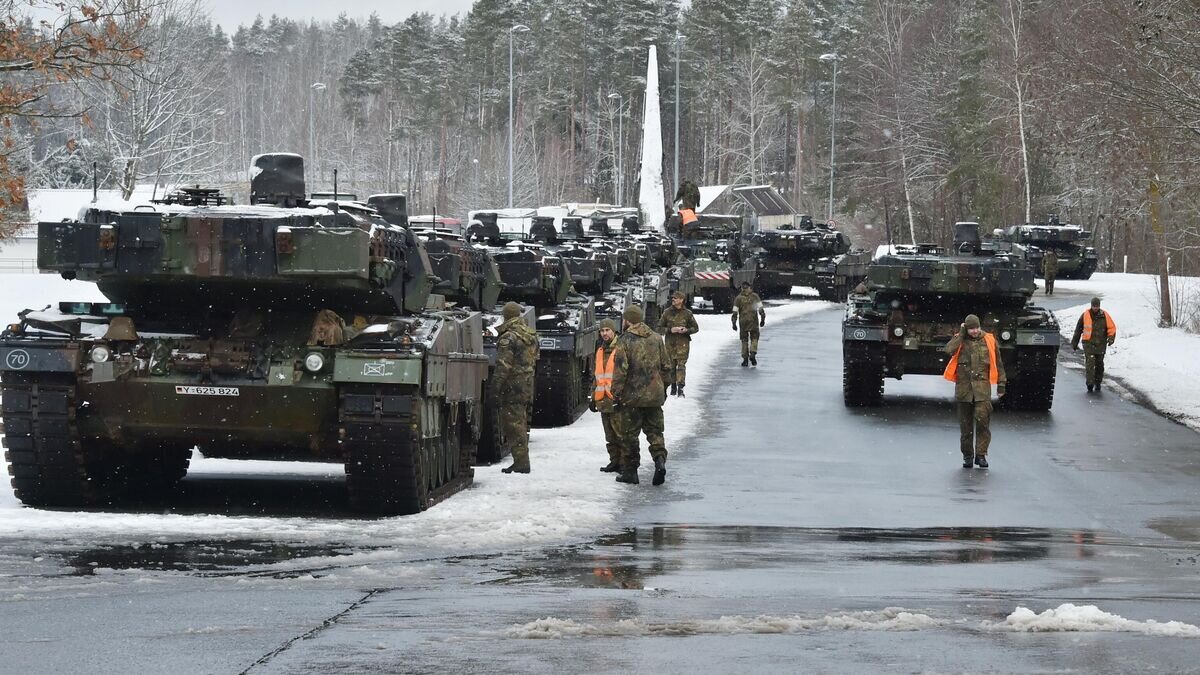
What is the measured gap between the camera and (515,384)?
52.4 ft

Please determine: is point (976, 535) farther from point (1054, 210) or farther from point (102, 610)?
point (1054, 210)

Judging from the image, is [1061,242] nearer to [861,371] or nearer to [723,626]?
[861,371]

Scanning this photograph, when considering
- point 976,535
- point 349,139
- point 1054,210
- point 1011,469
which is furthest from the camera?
point 349,139

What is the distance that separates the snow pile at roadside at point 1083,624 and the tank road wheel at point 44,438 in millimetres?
6998

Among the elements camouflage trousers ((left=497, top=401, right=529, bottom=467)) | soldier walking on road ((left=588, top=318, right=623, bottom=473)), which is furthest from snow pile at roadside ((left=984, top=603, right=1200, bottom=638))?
camouflage trousers ((left=497, top=401, right=529, bottom=467))

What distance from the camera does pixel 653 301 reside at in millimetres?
31484

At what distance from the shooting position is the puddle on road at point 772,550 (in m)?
10.4

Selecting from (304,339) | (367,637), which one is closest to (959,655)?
(367,637)

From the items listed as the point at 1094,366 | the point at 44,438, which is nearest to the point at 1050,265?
the point at 1094,366

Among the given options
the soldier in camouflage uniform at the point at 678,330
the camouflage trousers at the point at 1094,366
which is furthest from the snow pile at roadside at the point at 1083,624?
the camouflage trousers at the point at 1094,366

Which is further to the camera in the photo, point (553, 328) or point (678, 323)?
point (678, 323)

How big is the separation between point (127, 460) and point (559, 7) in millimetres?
84682

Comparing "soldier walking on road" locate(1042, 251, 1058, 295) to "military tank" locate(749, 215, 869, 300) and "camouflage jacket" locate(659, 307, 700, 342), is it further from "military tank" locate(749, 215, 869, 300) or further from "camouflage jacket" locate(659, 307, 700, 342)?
"camouflage jacket" locate(659, 307, 700, 342)

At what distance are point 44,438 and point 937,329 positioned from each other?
13.4 metres
